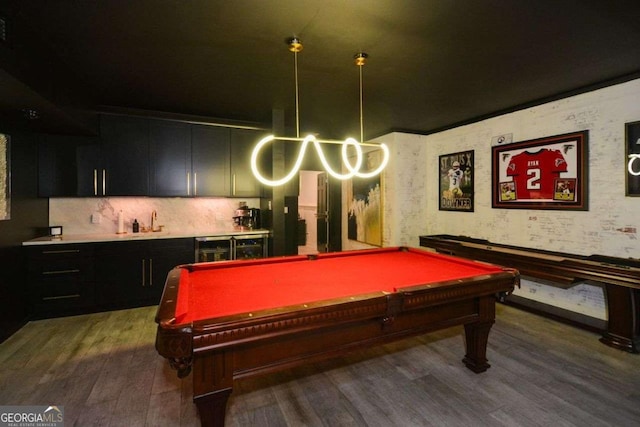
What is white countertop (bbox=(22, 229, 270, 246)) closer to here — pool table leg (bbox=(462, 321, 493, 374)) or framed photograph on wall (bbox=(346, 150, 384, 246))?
framed photograph on wall (bbox=(346, 150, 384, 246))

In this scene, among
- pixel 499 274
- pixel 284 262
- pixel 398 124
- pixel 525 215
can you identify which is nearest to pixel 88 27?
pixel 284 262

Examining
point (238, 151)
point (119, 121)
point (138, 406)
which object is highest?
point (119, 121)

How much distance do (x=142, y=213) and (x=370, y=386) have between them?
403 cm

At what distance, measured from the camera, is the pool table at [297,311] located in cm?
140

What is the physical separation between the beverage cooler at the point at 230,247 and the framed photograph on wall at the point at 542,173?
11.4 ft

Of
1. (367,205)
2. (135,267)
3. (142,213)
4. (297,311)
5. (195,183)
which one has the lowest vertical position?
(135,267)

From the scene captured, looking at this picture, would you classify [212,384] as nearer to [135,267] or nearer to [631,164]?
[135,267]

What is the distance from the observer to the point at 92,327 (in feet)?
10.7

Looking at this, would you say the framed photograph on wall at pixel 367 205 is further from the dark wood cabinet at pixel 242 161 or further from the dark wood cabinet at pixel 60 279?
the dark wood cabinet at pixel 60 279

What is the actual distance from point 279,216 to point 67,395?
283 cm

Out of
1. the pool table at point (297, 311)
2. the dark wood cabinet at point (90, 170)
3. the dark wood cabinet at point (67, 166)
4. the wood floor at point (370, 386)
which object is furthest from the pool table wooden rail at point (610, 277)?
the dark wood cabinet at point (67, 166)

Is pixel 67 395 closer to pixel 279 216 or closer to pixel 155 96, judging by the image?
pixel 279 216

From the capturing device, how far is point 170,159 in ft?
14.1

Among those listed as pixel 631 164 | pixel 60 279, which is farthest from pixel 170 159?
pixel 631 164
